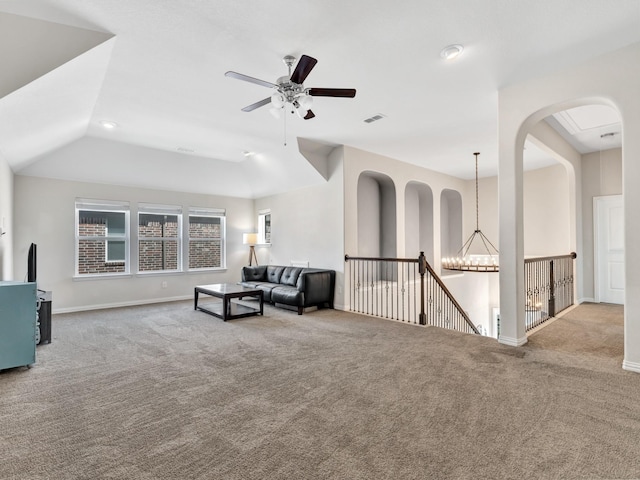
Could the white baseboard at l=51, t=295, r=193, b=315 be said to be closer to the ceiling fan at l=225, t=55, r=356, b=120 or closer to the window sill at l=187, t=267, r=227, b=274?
the window sill at l=187, t=267, r=227, b=274

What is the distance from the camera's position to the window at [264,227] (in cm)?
849

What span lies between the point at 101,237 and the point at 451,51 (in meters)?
6.86

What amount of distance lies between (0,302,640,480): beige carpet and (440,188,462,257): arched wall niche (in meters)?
5.90

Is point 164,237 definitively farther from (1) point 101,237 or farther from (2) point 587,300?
(2) point 587,300

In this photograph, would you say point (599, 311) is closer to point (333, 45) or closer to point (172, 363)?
point (333, 45)

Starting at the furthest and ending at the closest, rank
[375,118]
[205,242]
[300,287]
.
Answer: [205,242] < [300,287] < [375,118]

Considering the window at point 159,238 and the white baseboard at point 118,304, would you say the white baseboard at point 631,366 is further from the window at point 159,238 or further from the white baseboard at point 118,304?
the window at point 159,238

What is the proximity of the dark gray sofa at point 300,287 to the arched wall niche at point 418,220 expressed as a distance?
3.32 meters

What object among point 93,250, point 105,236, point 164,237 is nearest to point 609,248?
point 164,237

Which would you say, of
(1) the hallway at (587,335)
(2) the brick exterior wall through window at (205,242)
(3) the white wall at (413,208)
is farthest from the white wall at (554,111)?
(2) the brick exterior wall through window at (205,242)

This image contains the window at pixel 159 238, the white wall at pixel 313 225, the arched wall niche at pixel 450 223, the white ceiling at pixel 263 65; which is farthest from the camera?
the arched wall niche at pixel 450 223

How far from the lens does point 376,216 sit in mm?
8336

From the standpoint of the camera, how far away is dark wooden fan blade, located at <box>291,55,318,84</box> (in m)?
2.68

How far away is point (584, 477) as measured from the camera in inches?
67.4
